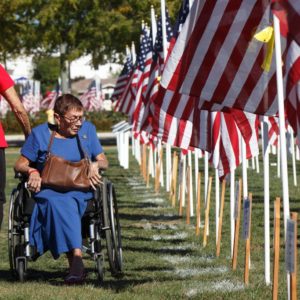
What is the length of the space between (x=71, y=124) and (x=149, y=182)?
14673 mm

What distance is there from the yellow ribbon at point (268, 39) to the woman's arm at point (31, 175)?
2.38 metres

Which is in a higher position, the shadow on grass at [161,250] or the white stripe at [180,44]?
the white stripe at [180,44]

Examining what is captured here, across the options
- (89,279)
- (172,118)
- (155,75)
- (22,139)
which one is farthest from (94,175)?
(22,139)

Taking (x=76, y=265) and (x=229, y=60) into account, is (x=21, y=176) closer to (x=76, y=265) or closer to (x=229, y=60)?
(x=76, y=265)

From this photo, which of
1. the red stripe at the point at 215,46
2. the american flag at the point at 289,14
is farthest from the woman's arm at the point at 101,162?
the american flag at the point at 289,14

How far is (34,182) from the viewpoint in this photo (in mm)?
10047

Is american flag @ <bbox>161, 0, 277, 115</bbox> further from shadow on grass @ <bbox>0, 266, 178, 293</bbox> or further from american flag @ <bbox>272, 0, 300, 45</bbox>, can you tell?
american flag @ <bbox>272, 0, 300, 45</bbox>

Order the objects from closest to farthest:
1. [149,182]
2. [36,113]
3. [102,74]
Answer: [149,182] < [36,113] < [102,74]

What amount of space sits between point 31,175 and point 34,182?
7cm

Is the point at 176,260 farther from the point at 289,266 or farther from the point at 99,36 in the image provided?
the point at 99,36

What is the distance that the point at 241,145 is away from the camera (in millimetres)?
11812

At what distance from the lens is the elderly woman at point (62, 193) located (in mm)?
10055

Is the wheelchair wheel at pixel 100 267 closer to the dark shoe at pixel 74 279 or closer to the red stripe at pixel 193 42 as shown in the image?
the dark shoe at pixel 74 279

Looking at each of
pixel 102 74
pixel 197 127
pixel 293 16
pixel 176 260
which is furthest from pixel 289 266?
pixel 102 74
